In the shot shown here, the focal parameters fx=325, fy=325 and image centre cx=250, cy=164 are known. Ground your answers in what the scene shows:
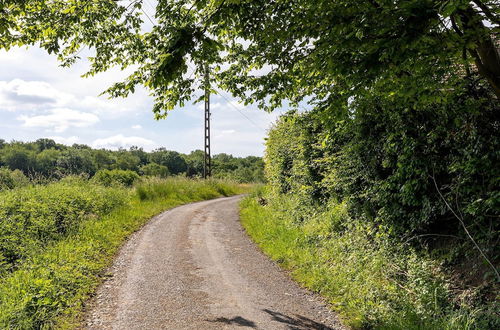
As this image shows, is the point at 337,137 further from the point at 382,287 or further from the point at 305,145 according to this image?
the point at 382,287

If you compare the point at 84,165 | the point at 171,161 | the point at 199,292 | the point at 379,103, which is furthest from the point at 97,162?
the point at 379,103

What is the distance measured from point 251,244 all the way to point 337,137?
4413 millimetres

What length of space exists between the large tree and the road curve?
144 inches

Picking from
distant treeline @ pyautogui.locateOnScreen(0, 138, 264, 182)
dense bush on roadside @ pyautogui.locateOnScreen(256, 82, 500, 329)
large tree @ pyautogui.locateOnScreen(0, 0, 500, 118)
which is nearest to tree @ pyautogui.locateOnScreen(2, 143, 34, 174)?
distant treeline @ pyautogui.locateOnScreen(0, 138, 264, 182)

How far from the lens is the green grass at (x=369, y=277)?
4793 millimetres

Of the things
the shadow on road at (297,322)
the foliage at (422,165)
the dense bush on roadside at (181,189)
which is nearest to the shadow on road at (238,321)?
the shadow on road at (297,322)

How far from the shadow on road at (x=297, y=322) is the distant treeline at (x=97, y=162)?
12751 mm

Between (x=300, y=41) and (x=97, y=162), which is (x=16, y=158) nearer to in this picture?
(x=97, y=162)

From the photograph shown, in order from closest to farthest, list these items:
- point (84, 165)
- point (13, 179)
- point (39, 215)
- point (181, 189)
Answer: point (39, 215) < point (13, 179) < point (181, 189) < point (84, 165)

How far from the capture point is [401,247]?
6.41 m

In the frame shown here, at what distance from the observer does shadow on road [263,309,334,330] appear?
5.24m

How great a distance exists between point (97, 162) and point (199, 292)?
3909 inches

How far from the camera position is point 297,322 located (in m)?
5.39

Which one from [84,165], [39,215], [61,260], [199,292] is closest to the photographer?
[199,292]
